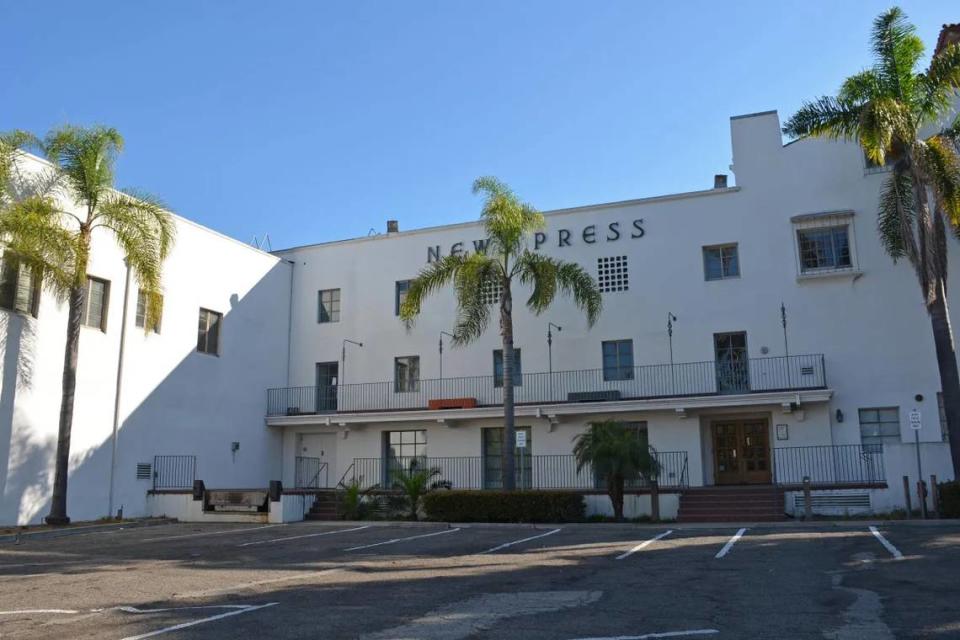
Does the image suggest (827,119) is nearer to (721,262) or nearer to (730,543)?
(721,262)

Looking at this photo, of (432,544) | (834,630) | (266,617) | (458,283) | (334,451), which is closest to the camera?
(834,630)

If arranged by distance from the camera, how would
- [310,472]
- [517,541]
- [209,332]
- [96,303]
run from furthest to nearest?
[310,472], [209,332], [96,303], [517,541]

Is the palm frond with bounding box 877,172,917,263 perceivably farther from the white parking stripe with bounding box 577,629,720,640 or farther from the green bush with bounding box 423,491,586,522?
the white parking stripe with bounding box 577,629,720,640

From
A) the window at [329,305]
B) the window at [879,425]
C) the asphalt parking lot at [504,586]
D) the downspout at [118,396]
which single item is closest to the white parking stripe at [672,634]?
the asphalt parking lot at [504,586]

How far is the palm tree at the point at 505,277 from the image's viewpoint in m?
21.8

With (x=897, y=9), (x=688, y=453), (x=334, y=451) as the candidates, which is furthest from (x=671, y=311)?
(x=334, y=451)

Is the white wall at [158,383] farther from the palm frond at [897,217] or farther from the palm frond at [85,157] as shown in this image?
the palm frond at [897,217]

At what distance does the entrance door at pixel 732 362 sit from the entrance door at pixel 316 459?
12.8 metres

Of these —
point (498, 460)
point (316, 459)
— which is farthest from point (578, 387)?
point (316, 459)

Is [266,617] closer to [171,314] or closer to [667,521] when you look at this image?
[667,521]

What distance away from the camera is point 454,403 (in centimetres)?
2694

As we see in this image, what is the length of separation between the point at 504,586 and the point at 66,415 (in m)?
14.7

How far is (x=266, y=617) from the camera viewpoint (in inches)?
317

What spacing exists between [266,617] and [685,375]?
1895 centimetres
